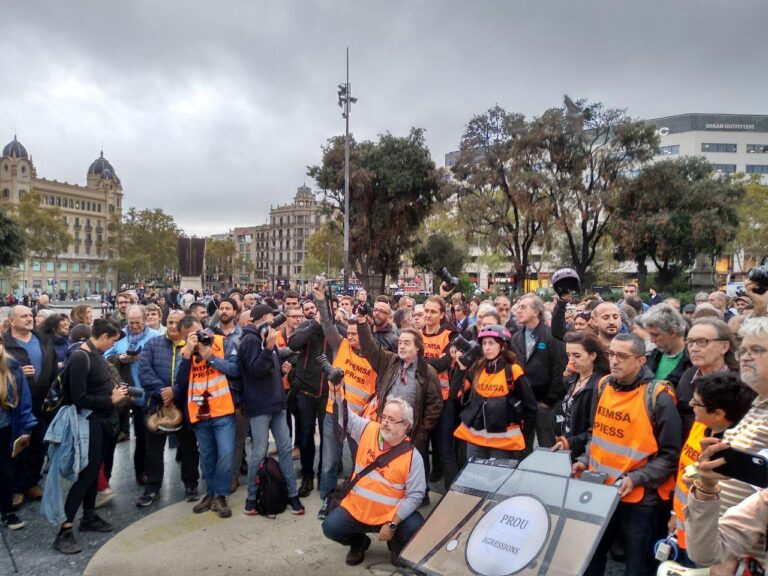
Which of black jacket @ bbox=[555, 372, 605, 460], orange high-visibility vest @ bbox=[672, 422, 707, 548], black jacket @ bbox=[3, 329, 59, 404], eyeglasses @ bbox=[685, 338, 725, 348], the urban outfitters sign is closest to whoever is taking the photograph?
the urban outfitters sign

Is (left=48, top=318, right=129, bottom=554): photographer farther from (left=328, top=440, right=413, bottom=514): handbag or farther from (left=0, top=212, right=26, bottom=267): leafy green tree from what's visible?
(left=0, top=212, right=26, bottom=267): leafy green tree

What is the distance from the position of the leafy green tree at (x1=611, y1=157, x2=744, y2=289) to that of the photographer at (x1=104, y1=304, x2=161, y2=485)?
22.8 metres

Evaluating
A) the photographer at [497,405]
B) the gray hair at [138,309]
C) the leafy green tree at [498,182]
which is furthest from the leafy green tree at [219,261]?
the photographer at [497,405]

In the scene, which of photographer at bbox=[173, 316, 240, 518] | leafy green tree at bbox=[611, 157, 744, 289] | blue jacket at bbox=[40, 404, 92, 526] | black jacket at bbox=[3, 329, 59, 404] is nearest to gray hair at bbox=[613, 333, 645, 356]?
photographer at bbox=[173, 316, 240, 518]

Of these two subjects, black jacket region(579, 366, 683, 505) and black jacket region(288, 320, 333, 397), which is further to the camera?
black jacket region(288, 320, 333, 397)

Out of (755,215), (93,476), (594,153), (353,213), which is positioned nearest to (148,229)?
(353,213)

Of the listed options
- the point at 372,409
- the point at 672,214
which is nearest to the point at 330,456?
the point at 372,409

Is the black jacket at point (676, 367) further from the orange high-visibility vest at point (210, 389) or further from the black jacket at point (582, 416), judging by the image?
the orange high-visibility vest at point (210, 389)

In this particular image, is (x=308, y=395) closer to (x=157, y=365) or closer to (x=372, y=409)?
(x=372, y=409)

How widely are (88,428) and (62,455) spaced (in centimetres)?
26

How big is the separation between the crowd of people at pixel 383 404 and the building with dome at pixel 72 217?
78907 millimetres

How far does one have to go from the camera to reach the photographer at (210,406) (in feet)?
15.9

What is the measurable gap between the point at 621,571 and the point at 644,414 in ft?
5.28

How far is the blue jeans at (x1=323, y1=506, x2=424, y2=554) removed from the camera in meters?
3.76
